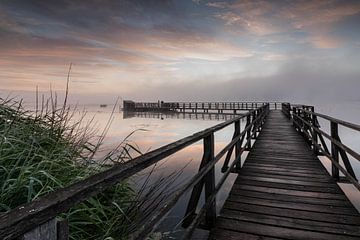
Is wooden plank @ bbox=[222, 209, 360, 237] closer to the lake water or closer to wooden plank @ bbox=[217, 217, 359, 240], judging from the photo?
wooden plank @ bbox=[217, 217, 359, 240]

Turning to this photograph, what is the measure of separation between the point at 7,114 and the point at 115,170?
2737 mm

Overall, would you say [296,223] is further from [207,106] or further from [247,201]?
[207,106]

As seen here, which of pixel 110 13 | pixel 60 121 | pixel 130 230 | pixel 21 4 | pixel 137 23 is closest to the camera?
pixel 130 230

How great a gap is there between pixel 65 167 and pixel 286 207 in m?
2.96

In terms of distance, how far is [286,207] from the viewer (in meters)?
3.53

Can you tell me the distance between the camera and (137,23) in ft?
51.7

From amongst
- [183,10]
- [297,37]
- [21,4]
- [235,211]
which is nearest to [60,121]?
[235,211]

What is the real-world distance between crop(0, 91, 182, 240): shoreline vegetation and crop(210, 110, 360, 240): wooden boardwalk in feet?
3.46

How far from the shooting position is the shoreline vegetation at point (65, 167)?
6.88 ft

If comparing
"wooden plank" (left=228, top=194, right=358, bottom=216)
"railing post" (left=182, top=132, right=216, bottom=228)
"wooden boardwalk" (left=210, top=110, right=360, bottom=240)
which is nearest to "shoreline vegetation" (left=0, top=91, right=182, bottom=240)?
"railing post" (left=182, top=132, right=216, bottom=228)

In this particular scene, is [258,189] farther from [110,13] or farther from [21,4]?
[110,13]

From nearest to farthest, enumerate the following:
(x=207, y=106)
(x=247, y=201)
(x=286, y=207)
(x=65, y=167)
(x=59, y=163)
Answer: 1. (x=65, y=167)
2. (x=59, y=163)
3. (x=286, y=207)
4. (x=247, y=201)
5. (x=207, y=106)

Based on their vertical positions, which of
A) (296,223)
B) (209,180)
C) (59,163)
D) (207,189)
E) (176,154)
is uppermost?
(59,163)

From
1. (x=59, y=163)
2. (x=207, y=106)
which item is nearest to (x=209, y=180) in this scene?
(x=59, y=163)
